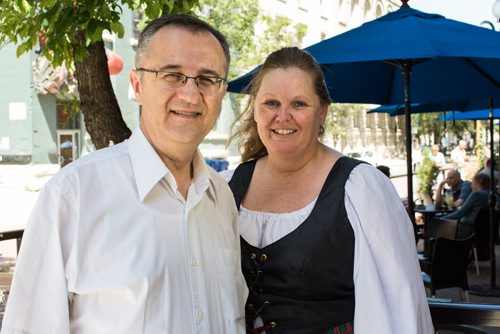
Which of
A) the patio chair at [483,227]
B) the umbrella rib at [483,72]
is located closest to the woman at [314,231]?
the umbrella rib at [483,72]

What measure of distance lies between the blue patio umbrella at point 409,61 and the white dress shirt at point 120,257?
1235 millimetres

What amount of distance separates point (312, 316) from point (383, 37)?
10.4 ft

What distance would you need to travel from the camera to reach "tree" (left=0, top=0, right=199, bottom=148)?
4.54m

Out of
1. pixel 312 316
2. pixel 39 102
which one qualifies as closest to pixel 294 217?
pixel 312 316

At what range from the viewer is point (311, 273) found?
2.43 metres

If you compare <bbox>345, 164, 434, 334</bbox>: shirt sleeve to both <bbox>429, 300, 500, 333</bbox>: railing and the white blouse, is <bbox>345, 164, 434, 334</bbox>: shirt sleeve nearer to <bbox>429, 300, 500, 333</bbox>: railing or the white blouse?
the white blouse

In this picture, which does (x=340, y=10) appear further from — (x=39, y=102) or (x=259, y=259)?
(x=259, y=259)

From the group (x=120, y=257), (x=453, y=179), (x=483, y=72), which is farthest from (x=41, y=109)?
(x=120, y=257)

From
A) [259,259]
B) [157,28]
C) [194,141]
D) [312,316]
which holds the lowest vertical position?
[312,316]

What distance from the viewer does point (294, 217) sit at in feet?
8.45

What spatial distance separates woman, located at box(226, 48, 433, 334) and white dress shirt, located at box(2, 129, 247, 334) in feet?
1.42

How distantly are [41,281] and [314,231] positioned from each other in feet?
3.32

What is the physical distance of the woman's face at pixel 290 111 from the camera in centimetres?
268

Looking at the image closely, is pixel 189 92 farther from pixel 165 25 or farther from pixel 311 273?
pixel 311 273
